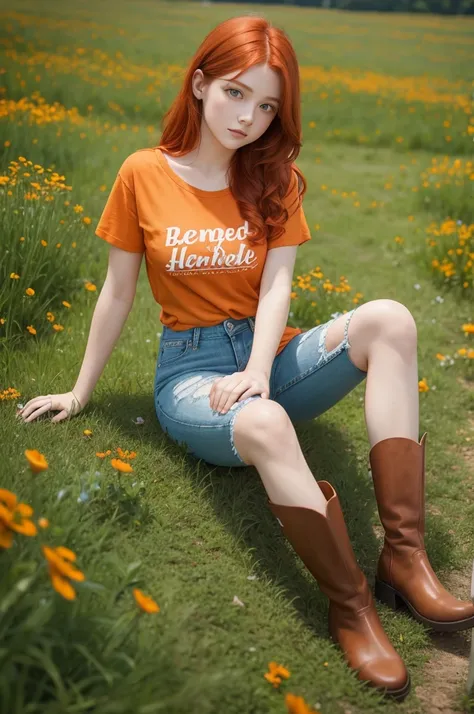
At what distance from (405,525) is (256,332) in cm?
72

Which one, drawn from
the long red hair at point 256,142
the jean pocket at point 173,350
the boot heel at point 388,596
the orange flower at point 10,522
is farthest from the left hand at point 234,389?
the orange flower at point 10,522

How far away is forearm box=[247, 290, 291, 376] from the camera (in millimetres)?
2318

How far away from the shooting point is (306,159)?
7.65 metres

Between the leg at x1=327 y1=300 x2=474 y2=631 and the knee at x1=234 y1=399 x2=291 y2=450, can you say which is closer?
the knee at x1=234 y1=399 x2=291 y2=450

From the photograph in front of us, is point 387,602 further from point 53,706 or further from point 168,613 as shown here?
point 53,706

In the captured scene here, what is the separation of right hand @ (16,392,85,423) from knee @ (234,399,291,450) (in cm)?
69

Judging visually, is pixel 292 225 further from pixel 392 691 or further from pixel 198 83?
pixel 392 691

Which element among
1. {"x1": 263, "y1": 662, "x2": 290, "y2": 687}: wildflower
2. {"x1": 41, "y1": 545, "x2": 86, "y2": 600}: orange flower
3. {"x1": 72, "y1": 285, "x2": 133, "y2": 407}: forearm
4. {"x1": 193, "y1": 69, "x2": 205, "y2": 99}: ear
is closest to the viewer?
{"x1": 41, "y1": 545, "x2": 86, "y2": 600}: orange flower

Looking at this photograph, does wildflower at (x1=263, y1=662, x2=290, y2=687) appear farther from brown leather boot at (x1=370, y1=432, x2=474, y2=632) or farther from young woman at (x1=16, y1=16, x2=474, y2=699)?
brown leather boot at (x1=370, y1=432, x2=474, y2=632)

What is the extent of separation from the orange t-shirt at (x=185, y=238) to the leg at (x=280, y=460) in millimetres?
543

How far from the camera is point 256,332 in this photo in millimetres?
2389

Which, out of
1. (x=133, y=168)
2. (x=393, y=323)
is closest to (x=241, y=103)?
(x=133, y=168)

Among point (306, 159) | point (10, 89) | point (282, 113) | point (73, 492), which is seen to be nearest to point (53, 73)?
point (10, 89)

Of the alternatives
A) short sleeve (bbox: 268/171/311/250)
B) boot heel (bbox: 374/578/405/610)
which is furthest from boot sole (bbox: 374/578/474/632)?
short sleeve (bbox: 268/171/311/250)
